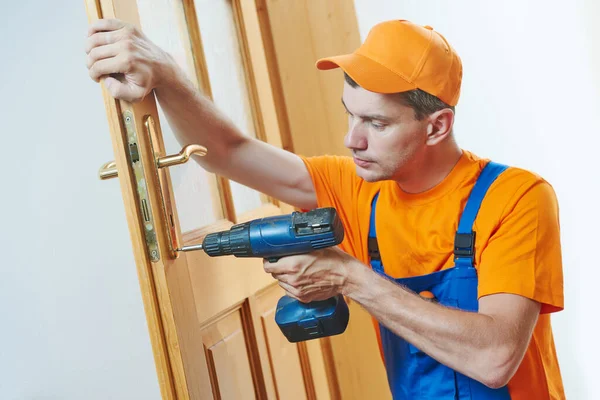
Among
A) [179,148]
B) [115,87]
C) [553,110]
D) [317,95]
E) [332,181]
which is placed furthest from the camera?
[553,110]

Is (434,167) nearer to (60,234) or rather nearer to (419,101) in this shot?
(419,101)

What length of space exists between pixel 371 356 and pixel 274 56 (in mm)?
929

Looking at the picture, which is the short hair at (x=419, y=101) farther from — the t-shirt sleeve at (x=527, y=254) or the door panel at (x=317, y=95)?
the door panel at (x=317, y=95)

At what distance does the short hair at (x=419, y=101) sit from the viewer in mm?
1294

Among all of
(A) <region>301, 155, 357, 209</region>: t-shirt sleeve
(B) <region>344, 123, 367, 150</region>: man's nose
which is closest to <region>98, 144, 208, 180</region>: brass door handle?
(B) <region>344, 123, 367, 150</region>: man's nose

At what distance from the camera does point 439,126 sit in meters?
1.35

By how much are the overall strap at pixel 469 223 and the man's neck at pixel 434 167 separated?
0.08m

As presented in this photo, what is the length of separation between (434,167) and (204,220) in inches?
20.0

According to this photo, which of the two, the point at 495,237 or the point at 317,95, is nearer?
the point at 495,237

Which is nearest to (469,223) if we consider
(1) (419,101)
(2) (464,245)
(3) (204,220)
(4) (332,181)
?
(2) (464,245)

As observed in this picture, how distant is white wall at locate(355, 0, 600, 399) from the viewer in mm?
2393

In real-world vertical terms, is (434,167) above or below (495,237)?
above

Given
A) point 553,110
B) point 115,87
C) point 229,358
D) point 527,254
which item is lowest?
point 229,358

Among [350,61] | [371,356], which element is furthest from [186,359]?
[371,356]
